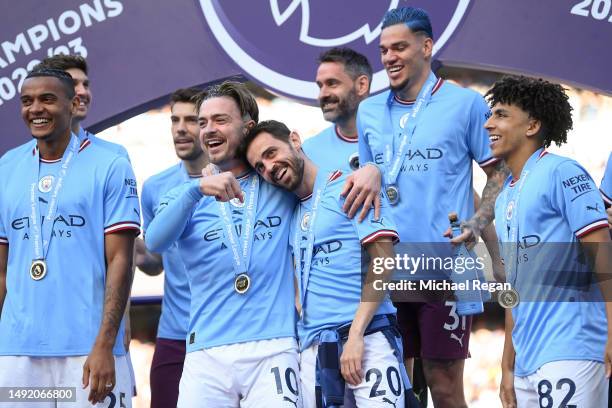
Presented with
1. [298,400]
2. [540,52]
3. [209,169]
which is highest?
[540,52]

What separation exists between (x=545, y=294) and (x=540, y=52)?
227 centimetres

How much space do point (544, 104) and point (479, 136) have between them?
1.81 feet

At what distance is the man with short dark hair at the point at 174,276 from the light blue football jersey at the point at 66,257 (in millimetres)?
1026

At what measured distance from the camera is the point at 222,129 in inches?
182

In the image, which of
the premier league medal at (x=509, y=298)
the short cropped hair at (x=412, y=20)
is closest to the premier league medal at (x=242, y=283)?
the premier league medal at (x=509, y=298)

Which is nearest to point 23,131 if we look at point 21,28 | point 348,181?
point 21,28

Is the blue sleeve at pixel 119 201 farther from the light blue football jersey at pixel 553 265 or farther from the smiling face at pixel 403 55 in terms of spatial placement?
the light blue football jersey at pixel 553 265

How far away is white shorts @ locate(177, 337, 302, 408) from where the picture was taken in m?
4.32

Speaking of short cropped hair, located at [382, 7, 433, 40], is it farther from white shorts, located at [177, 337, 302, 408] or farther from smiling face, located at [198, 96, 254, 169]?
white shorts, located at [177, 337, 302, 408]

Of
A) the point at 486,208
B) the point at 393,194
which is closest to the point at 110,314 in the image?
the point at 393,194

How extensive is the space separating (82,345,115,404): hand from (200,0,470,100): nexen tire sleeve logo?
2379mm

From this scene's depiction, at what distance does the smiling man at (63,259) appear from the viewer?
178 inches

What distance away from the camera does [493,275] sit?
212 inches

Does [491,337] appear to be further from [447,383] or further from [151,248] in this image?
[151,248]
